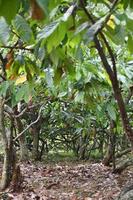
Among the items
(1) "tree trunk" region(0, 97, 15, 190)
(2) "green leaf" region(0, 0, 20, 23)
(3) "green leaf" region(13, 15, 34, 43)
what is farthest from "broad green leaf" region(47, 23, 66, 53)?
(1) "tree trunk" region(0, 97, 15, 190)

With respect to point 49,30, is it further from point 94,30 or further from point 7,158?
point 7,158

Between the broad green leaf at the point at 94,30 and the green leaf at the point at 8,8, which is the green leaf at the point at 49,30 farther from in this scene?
the green leaf at the point at 8,8

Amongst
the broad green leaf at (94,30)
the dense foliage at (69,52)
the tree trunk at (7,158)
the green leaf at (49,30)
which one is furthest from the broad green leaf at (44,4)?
the tree trunk at (7,158)

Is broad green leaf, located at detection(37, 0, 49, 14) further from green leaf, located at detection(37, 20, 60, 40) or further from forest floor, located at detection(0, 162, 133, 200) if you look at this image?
forest floor, located at detection(0, 162, 133, 200)

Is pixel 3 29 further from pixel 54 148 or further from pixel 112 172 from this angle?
pixel 54 148

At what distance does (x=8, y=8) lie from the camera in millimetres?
844

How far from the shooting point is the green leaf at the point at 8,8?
84 centimetres

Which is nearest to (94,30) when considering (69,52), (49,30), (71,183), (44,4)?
(49,30)

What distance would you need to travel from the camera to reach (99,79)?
106 inches

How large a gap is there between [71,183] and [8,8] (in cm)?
528

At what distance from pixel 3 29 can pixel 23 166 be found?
642 cm

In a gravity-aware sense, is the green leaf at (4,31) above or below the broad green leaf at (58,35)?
above

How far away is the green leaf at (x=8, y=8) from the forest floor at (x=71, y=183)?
159 inches

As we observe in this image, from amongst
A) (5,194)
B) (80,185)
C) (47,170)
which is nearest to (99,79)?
(5,194)
